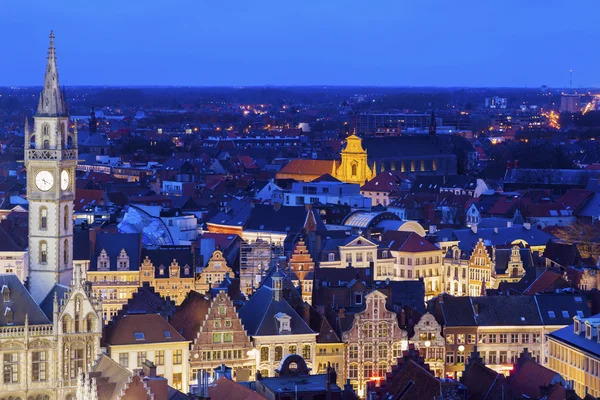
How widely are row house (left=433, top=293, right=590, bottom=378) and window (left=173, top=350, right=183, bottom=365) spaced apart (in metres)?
14.6

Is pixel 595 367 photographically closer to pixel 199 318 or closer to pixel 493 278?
pixel 199 318

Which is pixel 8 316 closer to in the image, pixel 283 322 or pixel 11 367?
pixel 11 367

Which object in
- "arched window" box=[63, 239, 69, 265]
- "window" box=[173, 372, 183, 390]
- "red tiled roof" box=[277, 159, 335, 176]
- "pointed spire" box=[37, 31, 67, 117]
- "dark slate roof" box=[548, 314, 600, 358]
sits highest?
"pointed spire" box=[37, 31, 67, 117]

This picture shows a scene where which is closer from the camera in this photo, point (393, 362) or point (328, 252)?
point (393, 362)

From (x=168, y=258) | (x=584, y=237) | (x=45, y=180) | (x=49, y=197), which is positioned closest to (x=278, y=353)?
(x=49, y=197)

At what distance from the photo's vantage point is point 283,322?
7075 cm

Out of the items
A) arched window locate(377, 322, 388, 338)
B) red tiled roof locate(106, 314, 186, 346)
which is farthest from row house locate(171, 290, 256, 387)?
arched window locate(377, 322, 388, 338)

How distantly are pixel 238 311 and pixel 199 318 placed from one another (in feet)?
13.8

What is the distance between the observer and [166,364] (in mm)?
67125

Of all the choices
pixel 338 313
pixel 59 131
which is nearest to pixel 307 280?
pixel 338 313

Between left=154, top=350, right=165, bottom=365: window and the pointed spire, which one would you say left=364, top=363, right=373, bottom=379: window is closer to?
left=154, top=350, right=165, bottom=365: window

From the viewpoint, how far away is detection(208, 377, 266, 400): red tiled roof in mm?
54750

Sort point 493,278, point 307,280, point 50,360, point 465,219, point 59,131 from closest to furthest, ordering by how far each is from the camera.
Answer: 1. point 50,360
2. point 59,131
3. point 307,280
4. point 493,278
5. point 465,219

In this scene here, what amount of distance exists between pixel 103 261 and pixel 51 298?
29.5 m
